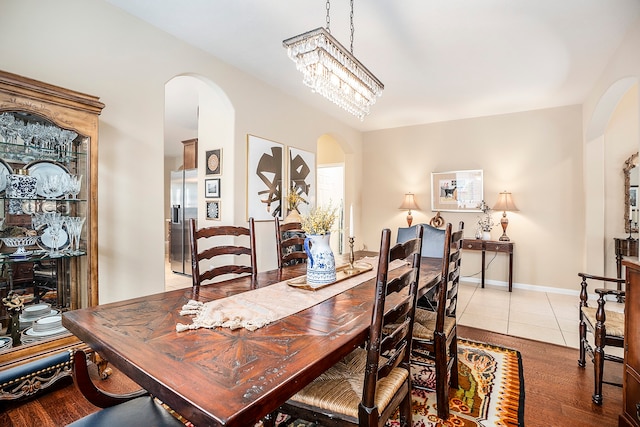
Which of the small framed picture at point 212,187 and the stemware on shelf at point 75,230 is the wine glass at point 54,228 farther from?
the small framed picture at point 212,187

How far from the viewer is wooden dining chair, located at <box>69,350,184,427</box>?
98 cm

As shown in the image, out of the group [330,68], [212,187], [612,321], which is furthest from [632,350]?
[212,187]

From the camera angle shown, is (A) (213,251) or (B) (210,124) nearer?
(A) (213,251)

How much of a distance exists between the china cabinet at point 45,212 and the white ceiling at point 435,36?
1.04 metres

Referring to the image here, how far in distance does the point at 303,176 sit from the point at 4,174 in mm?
2961

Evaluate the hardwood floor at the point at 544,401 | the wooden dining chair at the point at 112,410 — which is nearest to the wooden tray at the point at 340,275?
the wooden dining chair at the point at 112,410

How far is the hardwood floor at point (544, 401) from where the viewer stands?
1.69 m

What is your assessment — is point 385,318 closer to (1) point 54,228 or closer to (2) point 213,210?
(1) point 54,228

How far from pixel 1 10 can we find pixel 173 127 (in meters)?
3.98

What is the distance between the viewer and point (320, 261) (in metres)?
1.75

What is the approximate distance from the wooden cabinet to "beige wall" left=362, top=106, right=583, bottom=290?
3394 mm

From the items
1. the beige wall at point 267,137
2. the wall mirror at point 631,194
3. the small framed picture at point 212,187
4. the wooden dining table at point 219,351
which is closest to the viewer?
the wooden dining table at point 219,351

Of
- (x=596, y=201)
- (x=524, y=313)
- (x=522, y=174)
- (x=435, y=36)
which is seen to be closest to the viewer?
(x=435, y=36)

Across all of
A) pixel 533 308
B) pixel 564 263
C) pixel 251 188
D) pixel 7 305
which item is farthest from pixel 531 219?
pixel 7 305
